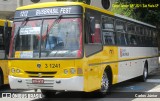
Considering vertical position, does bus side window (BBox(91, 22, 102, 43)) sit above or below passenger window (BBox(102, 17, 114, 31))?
below

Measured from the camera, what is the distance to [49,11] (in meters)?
10.4

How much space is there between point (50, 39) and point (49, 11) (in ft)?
2.76

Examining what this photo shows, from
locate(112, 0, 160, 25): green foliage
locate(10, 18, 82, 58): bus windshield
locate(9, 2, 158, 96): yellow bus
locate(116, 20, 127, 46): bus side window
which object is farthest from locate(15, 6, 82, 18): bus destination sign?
locate(112, 0, 160, 25): green foliage

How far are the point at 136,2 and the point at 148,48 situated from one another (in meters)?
7.42

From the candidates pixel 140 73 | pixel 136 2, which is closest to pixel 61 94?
pixel 140 73

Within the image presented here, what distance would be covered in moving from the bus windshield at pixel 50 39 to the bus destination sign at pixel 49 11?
0.71ft

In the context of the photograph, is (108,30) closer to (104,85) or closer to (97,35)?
(97,35)

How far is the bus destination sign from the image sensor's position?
33.4 feet

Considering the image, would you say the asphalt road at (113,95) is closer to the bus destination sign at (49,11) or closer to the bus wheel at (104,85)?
the bus wheel at (104,85)

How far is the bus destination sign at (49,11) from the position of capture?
33.4 feet

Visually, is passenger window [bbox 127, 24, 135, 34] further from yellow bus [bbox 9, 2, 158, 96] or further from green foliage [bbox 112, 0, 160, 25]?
green foliage [bbox 112, 0, 160, 25]

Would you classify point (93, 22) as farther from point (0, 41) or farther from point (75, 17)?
point (0, 41)

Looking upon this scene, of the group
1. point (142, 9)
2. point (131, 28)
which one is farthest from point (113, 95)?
point (142, 9)

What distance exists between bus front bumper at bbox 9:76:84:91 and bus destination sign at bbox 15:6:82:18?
182 centimetres
